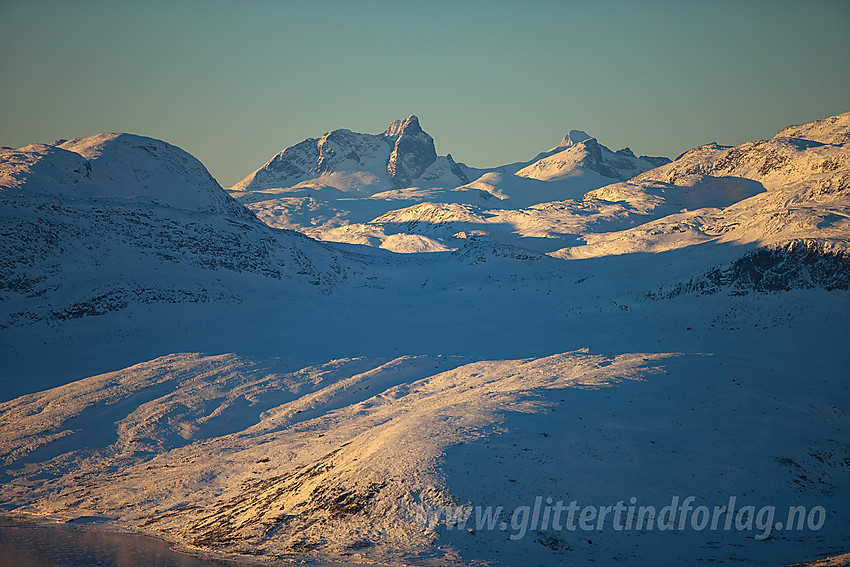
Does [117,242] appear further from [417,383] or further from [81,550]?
[81,550]

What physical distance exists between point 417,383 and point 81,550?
1922 centimetres

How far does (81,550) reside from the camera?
1878 centimetres

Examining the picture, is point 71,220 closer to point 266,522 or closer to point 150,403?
point 150,403

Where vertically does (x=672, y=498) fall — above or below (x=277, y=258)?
below

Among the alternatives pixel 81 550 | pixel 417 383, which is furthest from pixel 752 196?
pixel 81 550

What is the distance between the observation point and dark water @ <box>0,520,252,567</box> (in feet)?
58.1

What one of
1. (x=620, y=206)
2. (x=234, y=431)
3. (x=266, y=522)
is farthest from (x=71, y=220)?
(x=620, y=206)

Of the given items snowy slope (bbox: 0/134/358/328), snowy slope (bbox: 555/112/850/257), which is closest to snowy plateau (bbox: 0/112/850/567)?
snowy slope (bbox: 0/134/358/328)

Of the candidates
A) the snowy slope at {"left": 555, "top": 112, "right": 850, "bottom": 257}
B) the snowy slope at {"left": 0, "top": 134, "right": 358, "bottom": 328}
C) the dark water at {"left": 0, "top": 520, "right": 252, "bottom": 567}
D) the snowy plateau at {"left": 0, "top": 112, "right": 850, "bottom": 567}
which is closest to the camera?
the dark water at {"left": 0, "top": 520, "right": 252, "bottom": 567}

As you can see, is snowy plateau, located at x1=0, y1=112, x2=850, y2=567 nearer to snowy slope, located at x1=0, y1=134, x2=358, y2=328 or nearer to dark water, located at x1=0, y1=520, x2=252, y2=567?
snowy slope, located at x1=0, y1=134, x2=358, y2=328

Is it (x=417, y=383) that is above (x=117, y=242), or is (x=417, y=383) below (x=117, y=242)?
below

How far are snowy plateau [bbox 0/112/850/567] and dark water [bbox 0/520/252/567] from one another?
2.73 ft

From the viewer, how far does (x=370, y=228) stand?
11338 cm

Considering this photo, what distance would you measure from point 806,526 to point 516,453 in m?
8.61
